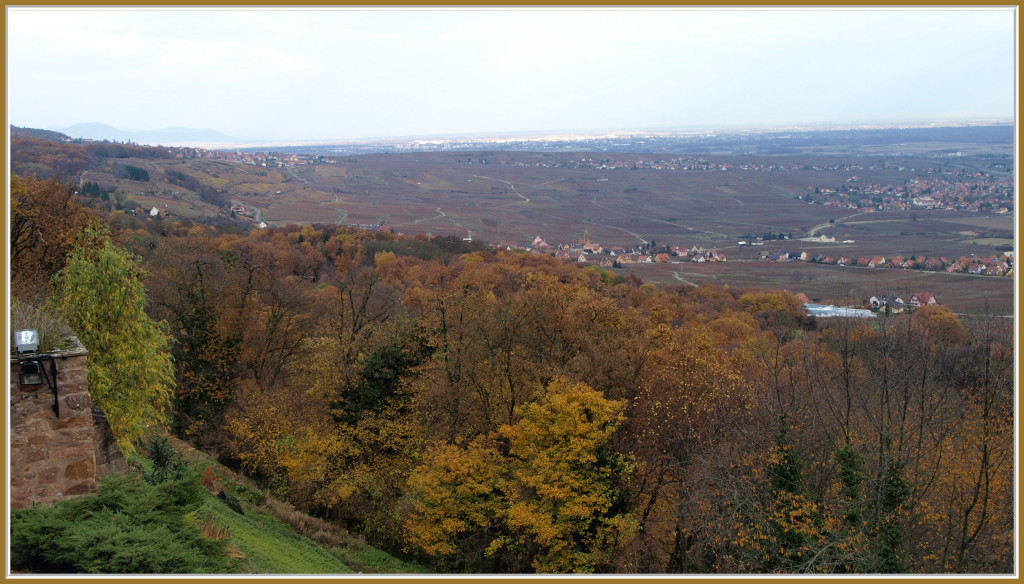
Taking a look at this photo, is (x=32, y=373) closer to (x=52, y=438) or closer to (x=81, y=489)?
(x=52, y=438)

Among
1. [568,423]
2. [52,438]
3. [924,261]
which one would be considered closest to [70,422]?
[52,438]

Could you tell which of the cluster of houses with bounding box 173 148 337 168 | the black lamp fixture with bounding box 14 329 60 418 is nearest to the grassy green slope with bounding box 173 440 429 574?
the black lamp fixture with bounding box 14 329 60 418

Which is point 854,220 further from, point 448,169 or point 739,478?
point 739,478

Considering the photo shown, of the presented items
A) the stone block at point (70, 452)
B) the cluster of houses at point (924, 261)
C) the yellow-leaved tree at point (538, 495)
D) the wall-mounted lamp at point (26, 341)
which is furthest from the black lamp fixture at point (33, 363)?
the cluster of houses at point (924, 261)

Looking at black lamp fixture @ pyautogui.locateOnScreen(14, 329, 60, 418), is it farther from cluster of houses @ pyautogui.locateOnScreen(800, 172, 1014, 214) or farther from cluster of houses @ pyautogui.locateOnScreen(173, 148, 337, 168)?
cluster of houses @ pyautogui.locateOnScreen(173, 148, 337, 168)

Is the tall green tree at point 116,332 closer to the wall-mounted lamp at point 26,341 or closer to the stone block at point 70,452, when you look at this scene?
the stone block at point 70,452
